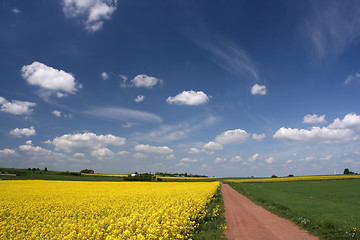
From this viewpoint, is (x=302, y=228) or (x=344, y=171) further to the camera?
(x=344, y=171)

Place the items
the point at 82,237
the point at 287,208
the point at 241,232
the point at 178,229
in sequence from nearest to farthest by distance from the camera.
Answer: the point at 82,237 < the point at 178,229 < the point at 241,232 < the point at 287,208

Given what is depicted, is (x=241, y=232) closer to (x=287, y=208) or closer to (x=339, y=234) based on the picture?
(x=339, y=234)

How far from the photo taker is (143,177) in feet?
242

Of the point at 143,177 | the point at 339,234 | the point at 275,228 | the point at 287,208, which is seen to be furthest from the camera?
the point at 143,177

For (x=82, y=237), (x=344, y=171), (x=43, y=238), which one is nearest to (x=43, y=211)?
(x=43, y=238)

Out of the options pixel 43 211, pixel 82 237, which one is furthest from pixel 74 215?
pixel 82 237

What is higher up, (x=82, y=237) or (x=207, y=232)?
(x=82, y=237)

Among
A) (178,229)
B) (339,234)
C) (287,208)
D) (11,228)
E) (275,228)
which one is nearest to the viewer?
(178,229)

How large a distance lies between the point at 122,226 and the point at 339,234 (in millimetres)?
10020

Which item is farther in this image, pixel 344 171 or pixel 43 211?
pixel 344 171

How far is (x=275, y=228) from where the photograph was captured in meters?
11.5

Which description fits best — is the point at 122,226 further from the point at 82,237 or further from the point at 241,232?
the point at 241,232

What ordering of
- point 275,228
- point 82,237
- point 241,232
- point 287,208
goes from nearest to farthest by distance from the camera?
point 82,237 → point 241,232 → point 275,228 → point 287,208

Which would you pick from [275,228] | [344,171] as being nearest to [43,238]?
[275,228]
